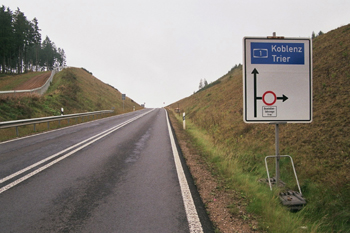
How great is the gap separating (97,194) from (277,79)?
4.20 meters

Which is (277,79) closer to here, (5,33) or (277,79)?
(277,79)

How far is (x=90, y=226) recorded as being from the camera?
301cm

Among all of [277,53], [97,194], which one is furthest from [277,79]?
[97,194]

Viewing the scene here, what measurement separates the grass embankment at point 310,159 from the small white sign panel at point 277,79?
1.65 metres

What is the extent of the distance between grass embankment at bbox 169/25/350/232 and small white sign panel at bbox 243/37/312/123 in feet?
5.42

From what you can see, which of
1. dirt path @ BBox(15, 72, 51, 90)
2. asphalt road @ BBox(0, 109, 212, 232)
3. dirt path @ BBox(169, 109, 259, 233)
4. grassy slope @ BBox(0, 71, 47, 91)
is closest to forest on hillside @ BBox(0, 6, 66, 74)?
grassy slope @ BBox(0, 71, 47, 91)

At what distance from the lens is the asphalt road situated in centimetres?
307

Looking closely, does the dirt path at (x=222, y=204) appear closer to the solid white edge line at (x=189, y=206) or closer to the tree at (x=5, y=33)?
→ the solid white edge line at (x=189, y=206)

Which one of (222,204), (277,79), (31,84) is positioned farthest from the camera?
(31,84)

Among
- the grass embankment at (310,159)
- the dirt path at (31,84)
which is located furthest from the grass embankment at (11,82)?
the grass embankment at (310,159)

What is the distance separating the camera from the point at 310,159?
21.2 ft

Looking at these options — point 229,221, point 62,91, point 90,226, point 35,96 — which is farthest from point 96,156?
point 62,91

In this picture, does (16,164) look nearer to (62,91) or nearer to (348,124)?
(348,124)

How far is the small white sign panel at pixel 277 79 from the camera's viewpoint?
13.8 ft
